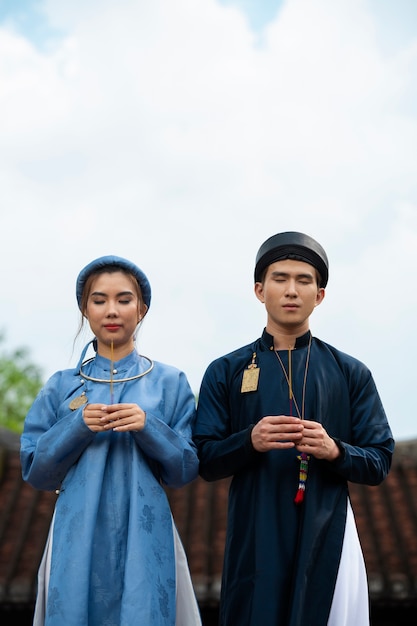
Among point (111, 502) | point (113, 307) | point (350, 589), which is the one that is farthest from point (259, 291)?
point (350, 589)

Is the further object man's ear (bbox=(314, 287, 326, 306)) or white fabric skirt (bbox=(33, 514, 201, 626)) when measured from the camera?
man's ear (bbox=(314, 287, 326, 306))

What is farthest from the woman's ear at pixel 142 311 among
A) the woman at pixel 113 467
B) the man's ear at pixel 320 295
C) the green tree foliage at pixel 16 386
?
the green tree foliage at pixel 16 386

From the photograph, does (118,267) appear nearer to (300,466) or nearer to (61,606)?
(300,466)

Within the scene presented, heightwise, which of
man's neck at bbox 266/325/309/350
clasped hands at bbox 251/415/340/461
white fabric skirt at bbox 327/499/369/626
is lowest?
white fabric skirt at bbox 327/499/369/626

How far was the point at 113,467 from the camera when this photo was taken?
368cm

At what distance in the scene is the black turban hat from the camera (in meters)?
3.85

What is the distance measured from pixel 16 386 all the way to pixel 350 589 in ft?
77.5

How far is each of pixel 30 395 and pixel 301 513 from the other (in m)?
23.4

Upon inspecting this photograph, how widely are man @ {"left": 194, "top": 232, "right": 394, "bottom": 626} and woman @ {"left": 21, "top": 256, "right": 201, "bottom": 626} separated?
182 millimetres

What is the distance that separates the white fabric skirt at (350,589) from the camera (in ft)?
11.6

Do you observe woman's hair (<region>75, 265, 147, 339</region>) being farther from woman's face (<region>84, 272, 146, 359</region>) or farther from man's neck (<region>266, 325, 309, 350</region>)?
man's neck (<region>266, 325, 309, 350</region>)

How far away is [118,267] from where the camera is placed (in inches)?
153

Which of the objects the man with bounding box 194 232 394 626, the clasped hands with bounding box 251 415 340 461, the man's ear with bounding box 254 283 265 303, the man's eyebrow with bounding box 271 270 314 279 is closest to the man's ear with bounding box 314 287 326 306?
the man with bounding box 194 232 394 626

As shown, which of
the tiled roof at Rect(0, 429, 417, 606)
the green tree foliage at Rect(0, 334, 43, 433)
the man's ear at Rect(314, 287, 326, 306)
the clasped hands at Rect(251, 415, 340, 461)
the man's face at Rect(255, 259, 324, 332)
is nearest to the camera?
the clasped hands at Rect(251, 415, 340, 461)
